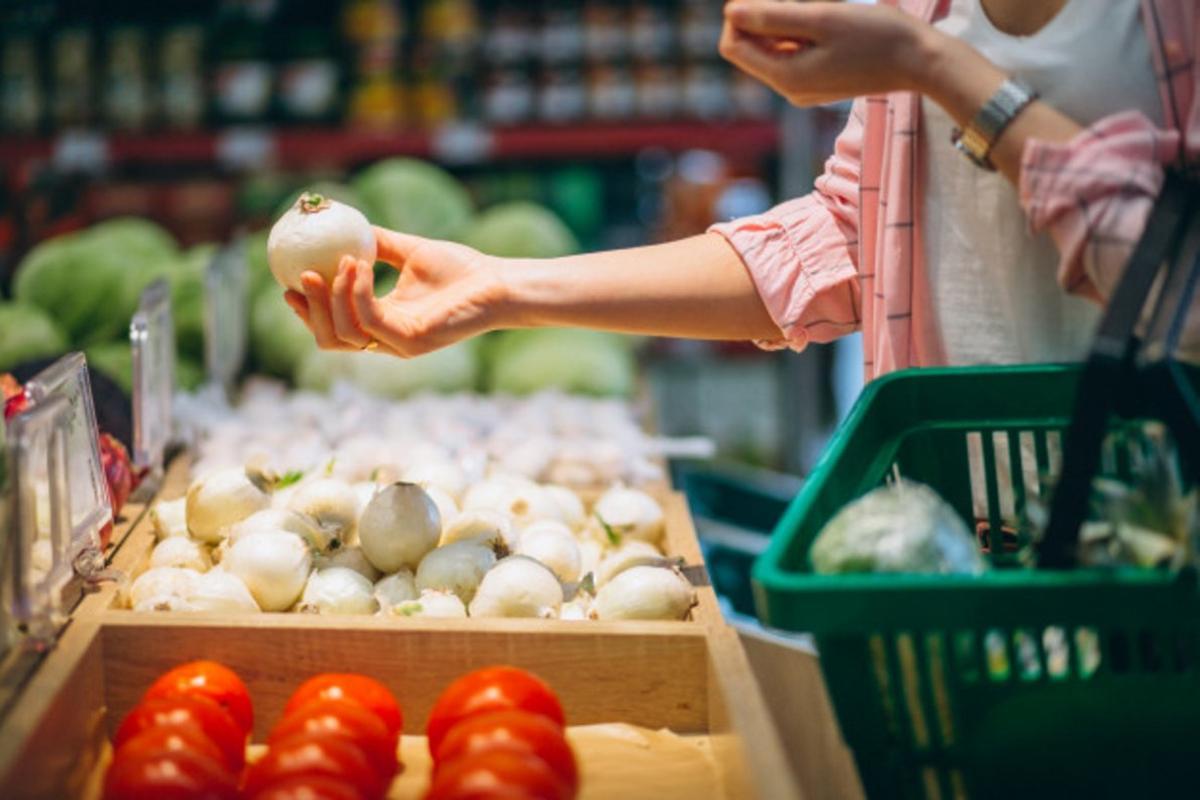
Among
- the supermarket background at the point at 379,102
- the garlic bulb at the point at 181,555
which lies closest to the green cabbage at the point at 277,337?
the supermarket background at the point at 379,102

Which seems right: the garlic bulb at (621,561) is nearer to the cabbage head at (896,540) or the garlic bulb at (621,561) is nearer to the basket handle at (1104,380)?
the cabbage head at (896,540)

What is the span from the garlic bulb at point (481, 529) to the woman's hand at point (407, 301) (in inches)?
10.2

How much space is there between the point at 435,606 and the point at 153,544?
519mm

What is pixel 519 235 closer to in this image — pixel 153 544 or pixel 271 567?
pixel 153 544

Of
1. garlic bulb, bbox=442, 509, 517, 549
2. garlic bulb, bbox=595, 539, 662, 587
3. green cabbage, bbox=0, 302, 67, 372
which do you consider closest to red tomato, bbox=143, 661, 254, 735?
garlic bulb, bbox=442, 509, 517, 549

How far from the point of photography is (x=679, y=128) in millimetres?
4578

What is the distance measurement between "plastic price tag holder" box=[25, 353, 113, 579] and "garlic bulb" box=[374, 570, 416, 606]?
0.33 metres

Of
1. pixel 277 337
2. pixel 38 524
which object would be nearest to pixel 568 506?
pixel 38 524

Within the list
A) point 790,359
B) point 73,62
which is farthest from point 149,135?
point 790,359

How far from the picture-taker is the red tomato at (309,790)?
121 centimetres

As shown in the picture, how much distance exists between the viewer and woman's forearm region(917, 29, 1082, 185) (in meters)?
1.25

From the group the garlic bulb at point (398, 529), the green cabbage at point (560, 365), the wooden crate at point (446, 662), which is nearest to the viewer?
the wooden crate at point (446, 662)

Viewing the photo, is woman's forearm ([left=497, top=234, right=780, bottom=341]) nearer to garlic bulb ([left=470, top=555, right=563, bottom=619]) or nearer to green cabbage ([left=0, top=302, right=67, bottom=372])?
garlic bulb ([left=470, top=555, right=563, bottom=619])

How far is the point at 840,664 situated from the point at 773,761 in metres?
0.12
